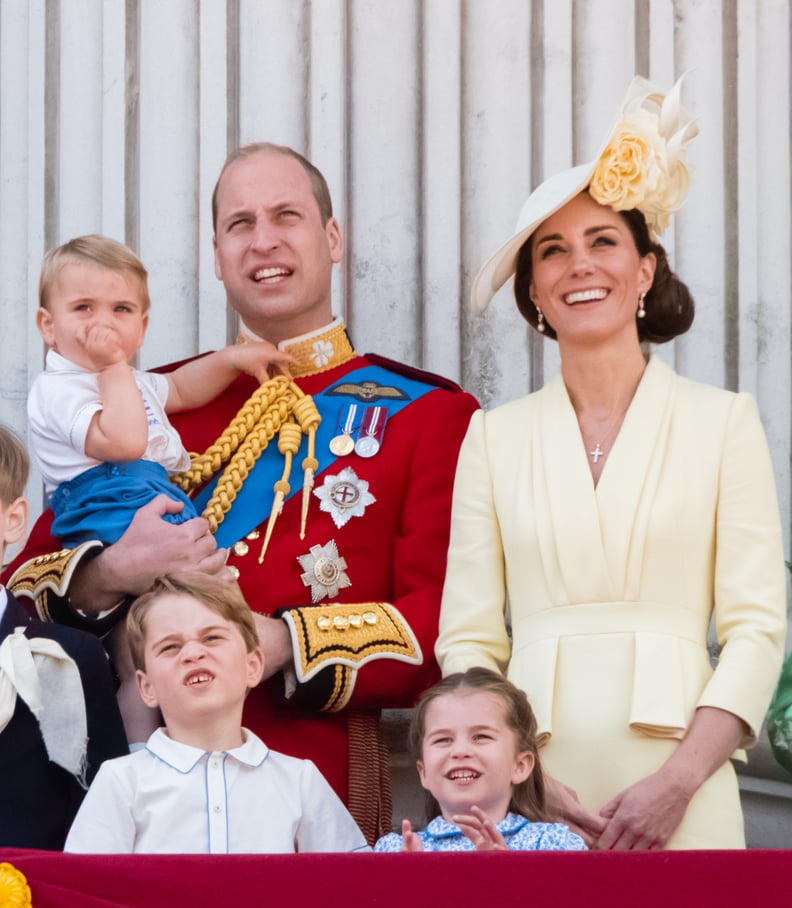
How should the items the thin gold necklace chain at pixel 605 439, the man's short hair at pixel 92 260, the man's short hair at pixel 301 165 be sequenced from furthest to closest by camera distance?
the man's short hair at pixel 301 165 < the man's short hair at pixel 92 260 < the thin gold necklace chain at pixel 605 439

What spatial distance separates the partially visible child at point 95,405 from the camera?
334 cm

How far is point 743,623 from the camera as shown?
302cm

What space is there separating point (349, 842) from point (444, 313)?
1699mm

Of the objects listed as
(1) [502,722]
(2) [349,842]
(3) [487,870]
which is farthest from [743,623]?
(3) [487,870]

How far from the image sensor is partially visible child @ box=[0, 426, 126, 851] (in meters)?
2.87

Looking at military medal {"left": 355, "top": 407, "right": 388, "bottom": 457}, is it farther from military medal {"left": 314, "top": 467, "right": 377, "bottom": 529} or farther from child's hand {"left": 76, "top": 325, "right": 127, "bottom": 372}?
child's hand {"left": 76, "top": 325, "right": 127, "bottom": 372}

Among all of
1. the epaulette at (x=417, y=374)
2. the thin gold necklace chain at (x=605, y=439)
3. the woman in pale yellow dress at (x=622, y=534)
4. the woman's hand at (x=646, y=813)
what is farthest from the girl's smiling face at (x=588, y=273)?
the woman's hand at (x=646, y=813)

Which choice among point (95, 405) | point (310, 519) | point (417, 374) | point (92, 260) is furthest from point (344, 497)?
point (92, 260)

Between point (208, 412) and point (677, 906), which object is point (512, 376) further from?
point (677, 906)

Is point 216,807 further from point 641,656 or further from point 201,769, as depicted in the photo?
point 641,656

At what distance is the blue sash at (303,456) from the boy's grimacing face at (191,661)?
1.95 ft

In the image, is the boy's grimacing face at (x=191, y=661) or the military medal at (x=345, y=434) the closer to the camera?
the boy's grimacing face at (x=191, y=661)

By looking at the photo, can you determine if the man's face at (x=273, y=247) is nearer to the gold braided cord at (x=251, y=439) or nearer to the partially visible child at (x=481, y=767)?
the gold braided cord at (x=251, y=439)

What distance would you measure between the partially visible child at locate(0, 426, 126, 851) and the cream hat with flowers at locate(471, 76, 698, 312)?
Result: 39.0 inches
